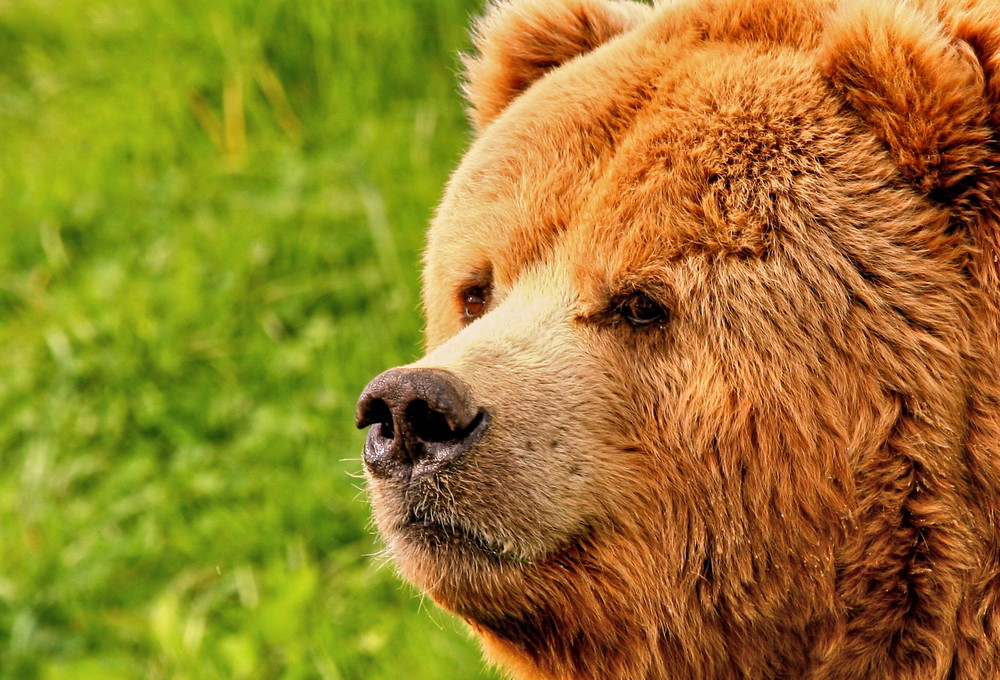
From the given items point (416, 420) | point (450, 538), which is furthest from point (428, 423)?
point (450, 538)

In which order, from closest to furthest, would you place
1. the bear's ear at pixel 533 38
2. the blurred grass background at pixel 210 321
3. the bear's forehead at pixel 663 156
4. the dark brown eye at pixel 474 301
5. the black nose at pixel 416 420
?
the black nose at pixel 416 420, the bear's forehead at pixel 663 156, the dark brown eye at pixel 474 301, the bear's ear at pixel 533 38, the blurred grass background at pixel 210 321

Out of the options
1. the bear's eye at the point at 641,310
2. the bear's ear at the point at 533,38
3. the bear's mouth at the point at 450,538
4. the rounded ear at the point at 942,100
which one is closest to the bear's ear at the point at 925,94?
the rounded ear at the point at 942,100

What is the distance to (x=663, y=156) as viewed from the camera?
9.02 feet

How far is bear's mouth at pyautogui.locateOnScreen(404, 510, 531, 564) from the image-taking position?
2.66 metres

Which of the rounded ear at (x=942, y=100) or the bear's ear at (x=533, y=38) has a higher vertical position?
the rounded ear at (x=942, y=100)

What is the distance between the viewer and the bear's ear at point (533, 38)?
11.3 feet

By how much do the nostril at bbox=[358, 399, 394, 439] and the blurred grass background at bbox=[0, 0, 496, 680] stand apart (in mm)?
1329

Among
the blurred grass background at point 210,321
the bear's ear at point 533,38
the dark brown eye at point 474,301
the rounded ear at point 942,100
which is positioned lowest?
the blurred grass background at point 210,321

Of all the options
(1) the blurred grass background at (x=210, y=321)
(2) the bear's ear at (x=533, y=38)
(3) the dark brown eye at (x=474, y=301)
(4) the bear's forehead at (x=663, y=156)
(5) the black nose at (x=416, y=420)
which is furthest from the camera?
(1) the blurred grass background at (x=210, y=321)

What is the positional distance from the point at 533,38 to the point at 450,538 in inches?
59.2

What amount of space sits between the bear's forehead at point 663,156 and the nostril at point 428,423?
1.75ft

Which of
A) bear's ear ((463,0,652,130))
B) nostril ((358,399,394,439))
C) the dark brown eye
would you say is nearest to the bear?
nostril ((358,399,394,439))

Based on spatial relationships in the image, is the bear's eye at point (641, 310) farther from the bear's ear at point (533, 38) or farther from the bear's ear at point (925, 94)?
the bear's ear at point (533, 38)

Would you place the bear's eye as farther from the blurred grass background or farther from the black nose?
the blurred grass background
